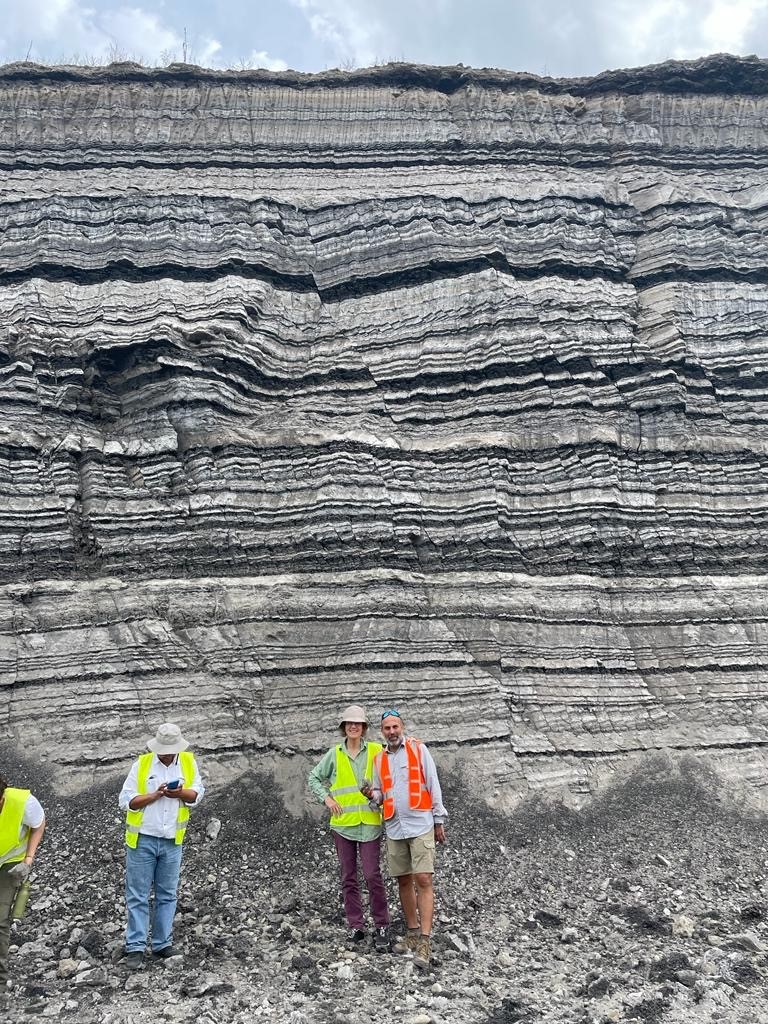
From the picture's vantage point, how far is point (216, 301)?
10.7 m

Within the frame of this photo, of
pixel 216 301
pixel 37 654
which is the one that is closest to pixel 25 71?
pixel 216 301

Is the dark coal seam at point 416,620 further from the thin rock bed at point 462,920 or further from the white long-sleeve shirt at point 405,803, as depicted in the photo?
the white long-sleeve shirt at point 405,803

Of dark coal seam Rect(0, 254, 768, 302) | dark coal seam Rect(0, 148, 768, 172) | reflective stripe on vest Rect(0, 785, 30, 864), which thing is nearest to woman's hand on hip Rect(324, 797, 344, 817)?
reflective stripe on vest Rect(0, 785, 30, 864)

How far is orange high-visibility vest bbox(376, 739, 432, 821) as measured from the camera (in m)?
5.59

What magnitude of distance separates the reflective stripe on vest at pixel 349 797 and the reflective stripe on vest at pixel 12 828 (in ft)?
6.72

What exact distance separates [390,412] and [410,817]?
5951 mm

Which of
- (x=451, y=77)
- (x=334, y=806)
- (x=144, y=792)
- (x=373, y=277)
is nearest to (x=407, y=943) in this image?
(x=334, y=806)

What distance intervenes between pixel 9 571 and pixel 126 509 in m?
1.41

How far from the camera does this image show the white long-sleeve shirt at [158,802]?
17.4 feet

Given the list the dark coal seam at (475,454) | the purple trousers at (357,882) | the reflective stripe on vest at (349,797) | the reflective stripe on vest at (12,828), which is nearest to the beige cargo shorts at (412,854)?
the purple trousers at (357,882)

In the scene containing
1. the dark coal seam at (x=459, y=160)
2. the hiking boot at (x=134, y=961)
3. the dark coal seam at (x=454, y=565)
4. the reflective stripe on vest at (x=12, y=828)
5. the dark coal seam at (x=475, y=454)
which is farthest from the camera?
the dark coal seam at (x=459, y=160)

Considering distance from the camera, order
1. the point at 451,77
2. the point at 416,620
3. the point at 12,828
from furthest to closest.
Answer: the point at 451,77 → the point at 416,620 → the point at 12,828

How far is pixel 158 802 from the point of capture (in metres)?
5.36

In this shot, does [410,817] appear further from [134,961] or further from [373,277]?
[373,277]
